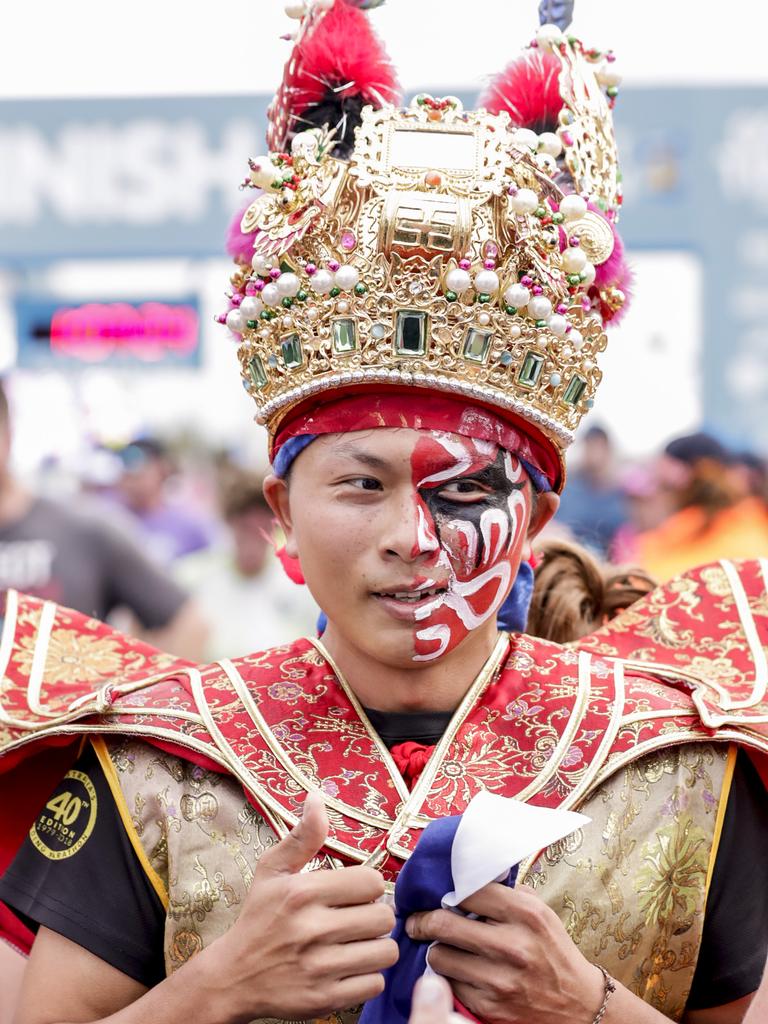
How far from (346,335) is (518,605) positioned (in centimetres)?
70

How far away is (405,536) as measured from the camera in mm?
2248

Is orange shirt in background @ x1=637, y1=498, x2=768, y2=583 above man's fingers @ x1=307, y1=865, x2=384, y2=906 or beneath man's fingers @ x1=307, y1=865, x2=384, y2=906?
beneath

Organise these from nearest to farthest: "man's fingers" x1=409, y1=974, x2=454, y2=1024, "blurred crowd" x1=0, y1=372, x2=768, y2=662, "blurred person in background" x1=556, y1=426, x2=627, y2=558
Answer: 1. "man's fingers" x1=409, y1=974, x2=454, y2=1024
2. "blurred crowd" x1=0, y1=372, x2=768, y2=662
3. "blurred person in background" x1=556, y1=426, x2=627, y2=558

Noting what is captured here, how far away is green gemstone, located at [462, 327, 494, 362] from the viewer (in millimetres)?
2326

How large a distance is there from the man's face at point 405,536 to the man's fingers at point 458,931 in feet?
1.28

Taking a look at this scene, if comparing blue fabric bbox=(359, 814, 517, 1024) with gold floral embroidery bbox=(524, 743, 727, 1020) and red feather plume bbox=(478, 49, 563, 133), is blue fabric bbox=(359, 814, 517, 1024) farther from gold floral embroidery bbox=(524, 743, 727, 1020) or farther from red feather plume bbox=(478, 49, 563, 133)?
red feather plume bbox=(478, 49, 563, 133)

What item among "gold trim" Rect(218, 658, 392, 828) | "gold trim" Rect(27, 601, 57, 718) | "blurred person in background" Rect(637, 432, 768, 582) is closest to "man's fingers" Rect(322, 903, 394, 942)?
"gold trim" Rect(218, 658, 392, 828)

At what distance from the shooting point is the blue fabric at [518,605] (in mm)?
2791

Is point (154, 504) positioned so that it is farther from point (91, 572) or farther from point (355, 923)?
point (355, 923)

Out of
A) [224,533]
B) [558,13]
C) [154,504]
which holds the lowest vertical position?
[154,504]

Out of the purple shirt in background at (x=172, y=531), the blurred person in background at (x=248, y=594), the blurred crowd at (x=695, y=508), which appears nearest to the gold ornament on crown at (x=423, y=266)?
the blurred crowd at (x=695, y=508)

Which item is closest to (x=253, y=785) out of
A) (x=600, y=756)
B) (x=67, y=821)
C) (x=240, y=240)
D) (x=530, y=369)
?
(x=67, y=821)

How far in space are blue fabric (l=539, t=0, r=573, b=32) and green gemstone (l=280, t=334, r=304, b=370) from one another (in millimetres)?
742

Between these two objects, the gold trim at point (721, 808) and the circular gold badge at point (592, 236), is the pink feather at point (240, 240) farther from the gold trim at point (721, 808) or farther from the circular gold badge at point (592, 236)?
the gold trim at point (721, 808)
